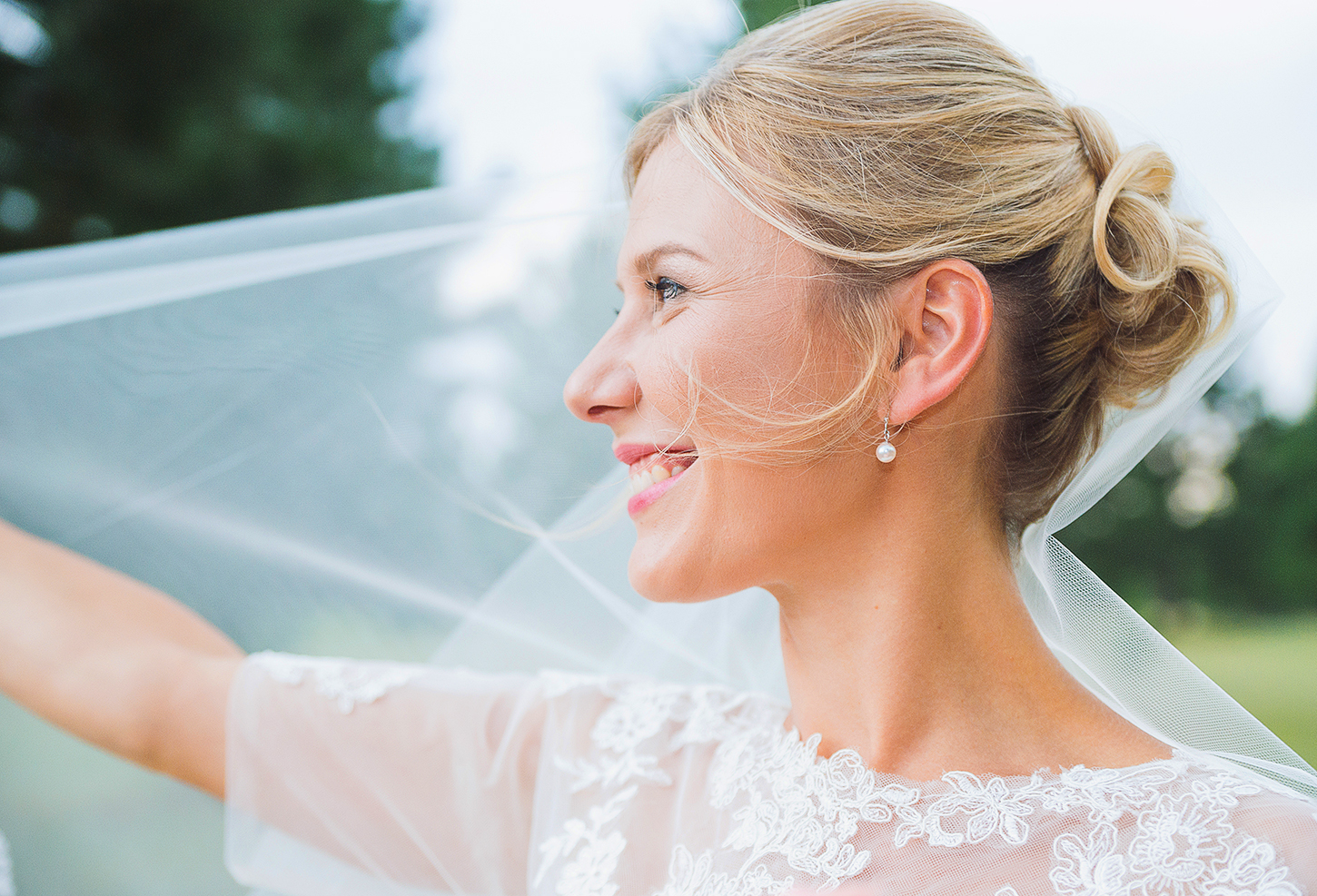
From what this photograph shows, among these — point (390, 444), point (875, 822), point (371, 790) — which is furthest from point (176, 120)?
point (875, 822)

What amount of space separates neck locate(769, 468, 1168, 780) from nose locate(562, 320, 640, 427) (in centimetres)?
43

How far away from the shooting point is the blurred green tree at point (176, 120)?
622 cm

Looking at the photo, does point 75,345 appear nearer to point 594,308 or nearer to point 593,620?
point 594,308

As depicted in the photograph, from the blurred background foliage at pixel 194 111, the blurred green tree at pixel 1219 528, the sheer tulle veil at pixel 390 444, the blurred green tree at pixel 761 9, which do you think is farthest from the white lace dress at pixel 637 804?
the blurred green tree at pixel 1219 528

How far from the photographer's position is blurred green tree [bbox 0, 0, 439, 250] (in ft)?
20.4

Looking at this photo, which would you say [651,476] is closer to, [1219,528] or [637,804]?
[637,804]

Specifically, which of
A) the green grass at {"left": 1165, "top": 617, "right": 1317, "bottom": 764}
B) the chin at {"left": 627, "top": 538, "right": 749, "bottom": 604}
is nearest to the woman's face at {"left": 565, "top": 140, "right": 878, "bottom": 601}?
the chin at {"left": 627, "top": 538, "right": 749, "bottom": 604}

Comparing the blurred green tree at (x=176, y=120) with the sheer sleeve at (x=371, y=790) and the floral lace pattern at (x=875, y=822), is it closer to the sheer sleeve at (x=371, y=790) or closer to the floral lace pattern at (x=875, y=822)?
the sheer sleeve at (x=371, y=790)

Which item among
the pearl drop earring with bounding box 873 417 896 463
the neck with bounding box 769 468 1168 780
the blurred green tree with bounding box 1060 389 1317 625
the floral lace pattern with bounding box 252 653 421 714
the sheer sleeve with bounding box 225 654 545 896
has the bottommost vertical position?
the blurred green tree with bounding box 1060 389 1317 625

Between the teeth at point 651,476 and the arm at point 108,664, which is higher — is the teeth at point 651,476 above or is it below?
above

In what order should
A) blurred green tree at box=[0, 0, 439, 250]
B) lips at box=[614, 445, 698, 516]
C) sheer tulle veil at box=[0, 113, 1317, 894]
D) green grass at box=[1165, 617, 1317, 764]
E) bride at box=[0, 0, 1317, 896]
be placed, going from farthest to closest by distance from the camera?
green grass at box=[1165, 617, 1317, 764] < blurred green tree at box=[0, 0, 439, 250] < sheer tulle veil at box=[0, 113, 1317, 894] < lips at box=[614, 445, 698, 516] < bride at box=[0, 0, 1317, 896]

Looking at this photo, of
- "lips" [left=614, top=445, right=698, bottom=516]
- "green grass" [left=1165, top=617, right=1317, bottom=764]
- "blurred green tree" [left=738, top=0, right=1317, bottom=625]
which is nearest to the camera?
"lips" [left=614, top=445, right=698, bottom=516]

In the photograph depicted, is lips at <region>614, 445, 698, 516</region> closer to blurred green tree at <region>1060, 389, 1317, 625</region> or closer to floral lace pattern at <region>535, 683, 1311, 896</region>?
floral lace pattern at <region>535, 683, 1311, 896</region>

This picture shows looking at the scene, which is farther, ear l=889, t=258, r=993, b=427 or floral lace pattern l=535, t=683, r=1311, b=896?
ear l=889, t=258, r=993, b=427
